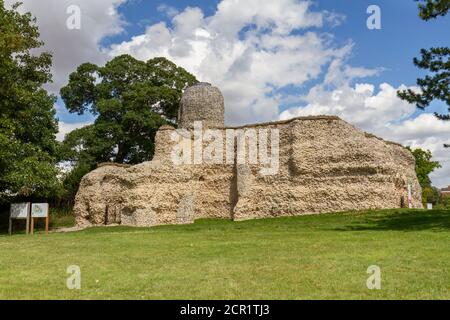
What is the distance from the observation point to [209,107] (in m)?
36.6

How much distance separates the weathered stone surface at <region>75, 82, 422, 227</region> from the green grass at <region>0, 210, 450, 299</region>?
1343cm

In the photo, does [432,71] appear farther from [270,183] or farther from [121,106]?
[121,106]

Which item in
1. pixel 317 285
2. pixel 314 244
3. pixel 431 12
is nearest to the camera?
pixel 317 285

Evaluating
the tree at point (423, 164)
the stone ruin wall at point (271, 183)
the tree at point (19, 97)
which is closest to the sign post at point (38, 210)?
the tree at point (19, 97)

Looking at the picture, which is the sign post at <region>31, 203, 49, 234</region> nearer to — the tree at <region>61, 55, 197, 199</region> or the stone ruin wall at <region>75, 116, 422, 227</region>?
the stone ruin wall at <region>75, 116, 422, 227</region>

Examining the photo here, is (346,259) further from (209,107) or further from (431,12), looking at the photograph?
(209,107)
